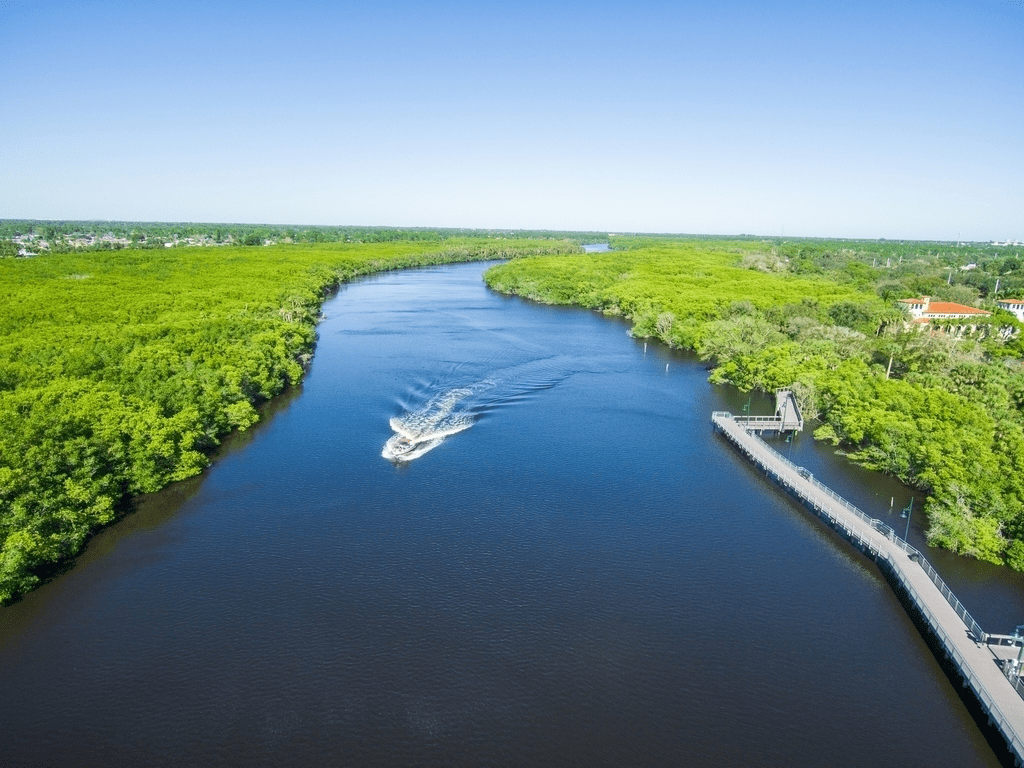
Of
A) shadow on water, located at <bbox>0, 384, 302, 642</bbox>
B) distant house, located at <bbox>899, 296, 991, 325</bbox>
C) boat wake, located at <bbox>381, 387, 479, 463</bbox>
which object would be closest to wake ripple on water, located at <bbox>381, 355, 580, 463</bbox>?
boat wake, located at <bbox>381, 387, 479, 463</bbox>

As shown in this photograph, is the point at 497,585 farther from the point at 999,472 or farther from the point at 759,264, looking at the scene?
the point at 759,264

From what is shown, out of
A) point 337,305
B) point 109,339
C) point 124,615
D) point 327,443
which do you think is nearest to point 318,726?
point 124,615

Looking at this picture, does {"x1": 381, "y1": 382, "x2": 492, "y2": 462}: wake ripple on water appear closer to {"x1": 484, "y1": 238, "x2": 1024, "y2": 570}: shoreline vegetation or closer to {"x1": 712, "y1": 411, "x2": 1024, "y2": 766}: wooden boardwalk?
{"x1": 712, "y1": 411, "x2": 1024, "y2": 766}: wooden boardwalk

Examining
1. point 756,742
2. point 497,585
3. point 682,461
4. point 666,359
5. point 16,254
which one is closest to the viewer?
point 756,742

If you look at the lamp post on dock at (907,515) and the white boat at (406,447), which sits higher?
the white boat at (406,447)

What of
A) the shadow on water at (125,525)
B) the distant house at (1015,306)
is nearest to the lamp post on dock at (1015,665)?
the shadow on water at (125,525)

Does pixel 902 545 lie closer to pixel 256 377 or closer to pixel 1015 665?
pixel 1015 665

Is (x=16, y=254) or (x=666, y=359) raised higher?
(x=16, y=254)

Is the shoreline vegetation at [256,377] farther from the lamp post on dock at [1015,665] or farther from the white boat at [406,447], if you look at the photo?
the white boat at [406,447]
